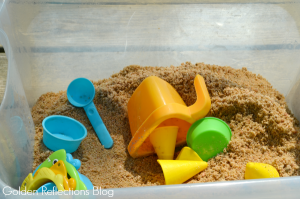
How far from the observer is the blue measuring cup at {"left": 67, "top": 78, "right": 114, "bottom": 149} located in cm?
85

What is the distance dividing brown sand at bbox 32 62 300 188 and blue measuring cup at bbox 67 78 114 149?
0.02 metres

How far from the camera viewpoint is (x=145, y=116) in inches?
31.0

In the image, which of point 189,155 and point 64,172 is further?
point 189,155

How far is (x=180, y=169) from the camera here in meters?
0.68

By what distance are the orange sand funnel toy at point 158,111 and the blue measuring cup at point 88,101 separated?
93 mm

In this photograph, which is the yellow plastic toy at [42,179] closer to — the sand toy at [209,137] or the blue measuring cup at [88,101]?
the blue measuring cup at [88,101]

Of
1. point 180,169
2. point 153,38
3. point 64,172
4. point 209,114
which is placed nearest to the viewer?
point 64,172

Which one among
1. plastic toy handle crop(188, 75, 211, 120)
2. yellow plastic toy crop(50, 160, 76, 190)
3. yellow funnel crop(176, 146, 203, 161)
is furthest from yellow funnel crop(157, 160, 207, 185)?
yellow plastic toy crop(50, 160, 76, 190)

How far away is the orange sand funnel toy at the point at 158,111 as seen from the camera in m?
0.72

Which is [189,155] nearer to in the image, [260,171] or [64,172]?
[260,171]

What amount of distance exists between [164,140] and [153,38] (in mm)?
523

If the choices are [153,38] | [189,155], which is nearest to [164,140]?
[189,155]

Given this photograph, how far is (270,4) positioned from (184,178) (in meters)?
0.83

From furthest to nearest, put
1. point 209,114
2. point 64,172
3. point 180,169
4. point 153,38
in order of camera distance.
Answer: point 153,38 < point 209,114 < point 180,169 < point 64,172
